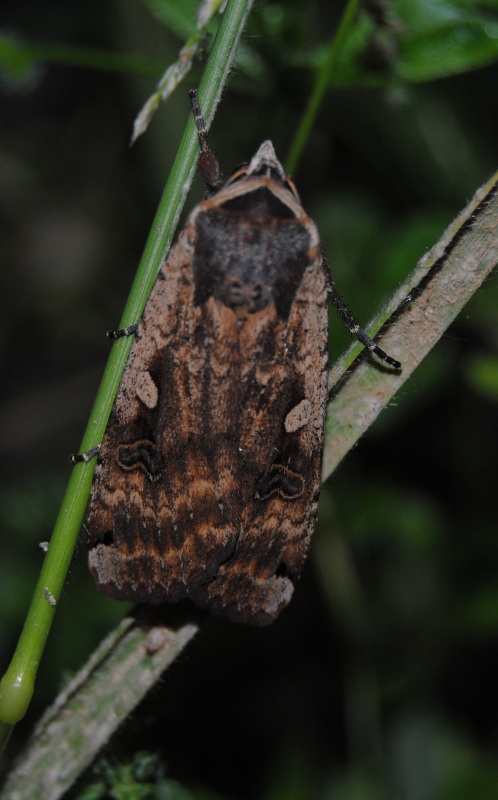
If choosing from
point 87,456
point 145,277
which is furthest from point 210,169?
point 87,456

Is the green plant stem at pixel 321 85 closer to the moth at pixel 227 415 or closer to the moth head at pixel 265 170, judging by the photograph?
the moth head at pixel 265 170

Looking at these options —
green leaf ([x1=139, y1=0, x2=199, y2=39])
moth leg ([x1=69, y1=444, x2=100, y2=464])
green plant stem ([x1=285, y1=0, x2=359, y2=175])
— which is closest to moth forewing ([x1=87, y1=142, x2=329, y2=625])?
green plant stem ([x1=285, y1=0, x2=359, y2=175])

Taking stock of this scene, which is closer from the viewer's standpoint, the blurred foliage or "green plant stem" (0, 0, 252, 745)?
"green plant stem" (0, 0, 252, 745)

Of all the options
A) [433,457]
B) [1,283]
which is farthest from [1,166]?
[433,457]

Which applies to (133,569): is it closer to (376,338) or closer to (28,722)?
(376,338)

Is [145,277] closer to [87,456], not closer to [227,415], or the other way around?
[87,456]

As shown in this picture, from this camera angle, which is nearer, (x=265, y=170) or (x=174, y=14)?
(x=265, y=170)

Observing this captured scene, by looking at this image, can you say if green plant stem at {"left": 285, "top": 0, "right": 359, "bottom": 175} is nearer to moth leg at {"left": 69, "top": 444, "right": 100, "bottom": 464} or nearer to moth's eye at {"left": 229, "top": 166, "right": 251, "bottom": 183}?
moth's eye at {"left": 229, "top": 166, "right": 251, "bottom": 183}
